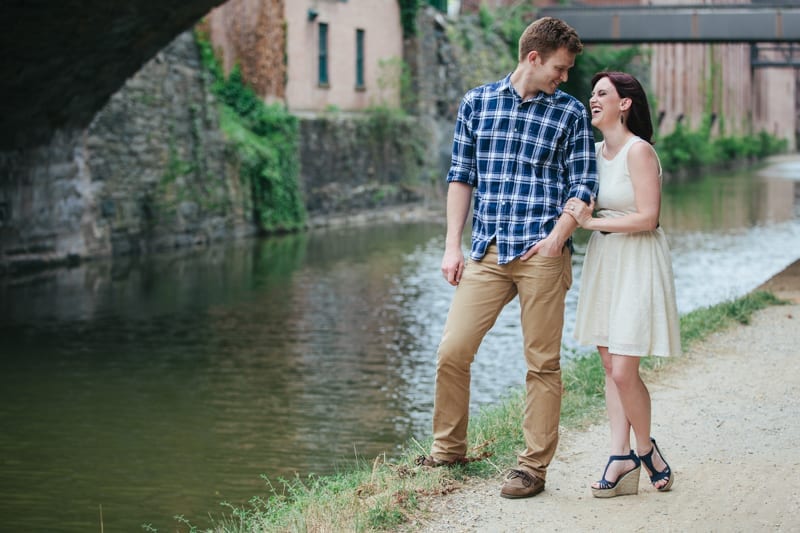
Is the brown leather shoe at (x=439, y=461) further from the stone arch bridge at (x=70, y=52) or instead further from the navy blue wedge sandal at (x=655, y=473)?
the stone arch bridge at (x=70, y=52)

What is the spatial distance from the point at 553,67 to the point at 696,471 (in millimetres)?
1876

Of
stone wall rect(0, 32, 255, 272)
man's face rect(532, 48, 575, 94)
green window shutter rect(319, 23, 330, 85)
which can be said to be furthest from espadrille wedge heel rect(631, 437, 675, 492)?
green window shutter rect(319, 23, 330, 85)

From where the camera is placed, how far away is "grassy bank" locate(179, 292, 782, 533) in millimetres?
4445

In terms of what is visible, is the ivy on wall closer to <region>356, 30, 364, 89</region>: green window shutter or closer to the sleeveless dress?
<region>356, 30, 364, 89</region>: green window shutter

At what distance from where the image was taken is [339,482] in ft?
17.4

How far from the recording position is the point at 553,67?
4574mm

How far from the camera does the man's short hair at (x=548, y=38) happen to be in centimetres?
454

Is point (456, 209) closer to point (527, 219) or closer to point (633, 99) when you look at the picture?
point (527, 219)

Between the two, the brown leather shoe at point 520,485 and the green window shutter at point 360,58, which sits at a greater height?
the green window shutter at point 360,58

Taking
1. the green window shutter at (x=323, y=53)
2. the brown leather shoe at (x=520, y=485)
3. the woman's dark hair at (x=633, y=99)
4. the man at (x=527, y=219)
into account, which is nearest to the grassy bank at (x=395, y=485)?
the brown leather shoe at (x=520, y=485)

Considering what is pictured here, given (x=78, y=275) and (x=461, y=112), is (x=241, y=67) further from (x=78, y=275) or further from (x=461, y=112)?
(x=461, y=112)

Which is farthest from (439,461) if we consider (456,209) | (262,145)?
(262,145)

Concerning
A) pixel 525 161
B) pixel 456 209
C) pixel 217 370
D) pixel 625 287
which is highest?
pixel 525 161

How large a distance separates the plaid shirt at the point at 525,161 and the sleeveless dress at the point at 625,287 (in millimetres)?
121
